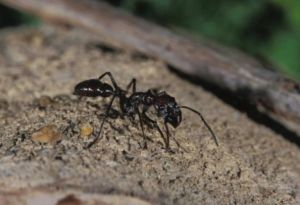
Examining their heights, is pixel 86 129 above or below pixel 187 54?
below

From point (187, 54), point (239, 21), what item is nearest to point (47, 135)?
point (187, 54)

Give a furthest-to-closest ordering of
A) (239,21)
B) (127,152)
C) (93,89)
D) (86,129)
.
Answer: (239,21) < (93,89) < (86,129) < (127,152)

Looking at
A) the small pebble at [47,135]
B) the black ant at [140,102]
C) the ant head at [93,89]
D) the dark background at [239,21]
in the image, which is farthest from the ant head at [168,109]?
the dark background at [239,21]

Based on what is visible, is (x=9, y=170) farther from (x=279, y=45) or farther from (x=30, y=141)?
(x=279, y=45)

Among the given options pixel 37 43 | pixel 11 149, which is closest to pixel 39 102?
pixel 11 149

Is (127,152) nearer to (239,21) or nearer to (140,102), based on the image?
(140,102)

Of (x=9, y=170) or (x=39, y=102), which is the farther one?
(x=39, y=102)
